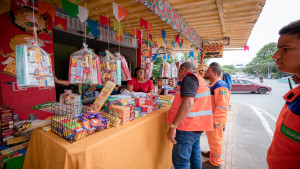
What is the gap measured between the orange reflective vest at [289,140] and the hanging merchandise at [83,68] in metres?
1.97

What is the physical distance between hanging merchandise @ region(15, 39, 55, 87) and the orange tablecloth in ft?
1.70

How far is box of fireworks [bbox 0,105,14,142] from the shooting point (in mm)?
1458

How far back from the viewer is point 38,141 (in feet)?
4.60

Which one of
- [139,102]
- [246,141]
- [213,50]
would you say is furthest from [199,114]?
[213,50]

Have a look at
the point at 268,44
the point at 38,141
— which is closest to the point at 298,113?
the point at 38,141

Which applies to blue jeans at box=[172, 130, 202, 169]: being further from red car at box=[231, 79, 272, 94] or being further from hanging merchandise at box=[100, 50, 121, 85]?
red car at box=[231, 79, 272, 94]

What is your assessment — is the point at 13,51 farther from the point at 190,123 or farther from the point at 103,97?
the point at 190,123

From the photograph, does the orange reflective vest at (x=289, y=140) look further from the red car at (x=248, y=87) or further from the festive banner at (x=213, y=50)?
the red car at (x=248, y=87)

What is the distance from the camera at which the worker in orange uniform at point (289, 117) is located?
850 millimetres

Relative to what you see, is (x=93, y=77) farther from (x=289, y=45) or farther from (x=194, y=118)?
(x=289, y=45)

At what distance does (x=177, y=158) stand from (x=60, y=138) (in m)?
1.44

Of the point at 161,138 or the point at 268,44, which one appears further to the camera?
the point at 268,44

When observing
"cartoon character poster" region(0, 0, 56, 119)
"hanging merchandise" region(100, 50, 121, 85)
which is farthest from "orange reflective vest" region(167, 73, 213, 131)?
"cartoon character poster" region(0, 0, 56, 119)

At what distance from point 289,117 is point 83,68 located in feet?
6.73
